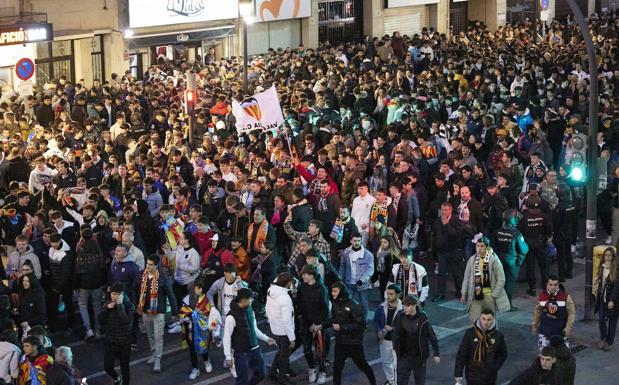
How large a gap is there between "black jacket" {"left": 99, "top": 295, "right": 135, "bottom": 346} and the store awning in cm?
2270

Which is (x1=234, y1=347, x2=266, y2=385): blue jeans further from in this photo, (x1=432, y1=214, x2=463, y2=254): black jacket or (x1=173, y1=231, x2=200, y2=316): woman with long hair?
(x1=432, y1=214, x2=463, y2=254): black jacket

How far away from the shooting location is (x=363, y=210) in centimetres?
1745

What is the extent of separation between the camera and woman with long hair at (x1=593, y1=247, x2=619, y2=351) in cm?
1445

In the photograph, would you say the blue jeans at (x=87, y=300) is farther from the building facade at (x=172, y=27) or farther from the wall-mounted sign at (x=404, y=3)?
the wall-mounted sign at (x=404, y=3)

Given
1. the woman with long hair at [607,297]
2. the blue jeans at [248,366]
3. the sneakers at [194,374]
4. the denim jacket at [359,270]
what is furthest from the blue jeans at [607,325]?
the sneakers at [194,374]

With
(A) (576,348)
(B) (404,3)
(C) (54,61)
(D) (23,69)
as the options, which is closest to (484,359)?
(A) (576,348)

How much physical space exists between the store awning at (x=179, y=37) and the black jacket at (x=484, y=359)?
2489cm

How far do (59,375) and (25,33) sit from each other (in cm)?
1776

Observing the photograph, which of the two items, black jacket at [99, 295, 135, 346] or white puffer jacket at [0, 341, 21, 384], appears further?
black jacket at [99, 295, 135, 346]

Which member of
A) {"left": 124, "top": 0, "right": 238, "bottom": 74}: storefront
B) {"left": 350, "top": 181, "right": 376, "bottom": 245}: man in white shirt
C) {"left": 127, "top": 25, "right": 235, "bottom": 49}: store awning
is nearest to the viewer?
{"left": 350, "top": 181, "right": 376, "bottom": 245}: man in white shirt

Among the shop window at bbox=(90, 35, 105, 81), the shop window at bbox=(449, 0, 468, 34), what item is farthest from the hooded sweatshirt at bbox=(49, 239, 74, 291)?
the shop window at bbox=(449, 0, 468, 34)

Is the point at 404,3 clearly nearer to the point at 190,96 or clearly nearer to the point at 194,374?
the point at 190,96

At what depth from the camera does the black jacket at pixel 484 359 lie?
1196 cm

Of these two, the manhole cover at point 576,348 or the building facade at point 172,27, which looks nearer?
the manhole cover at point 576,348
